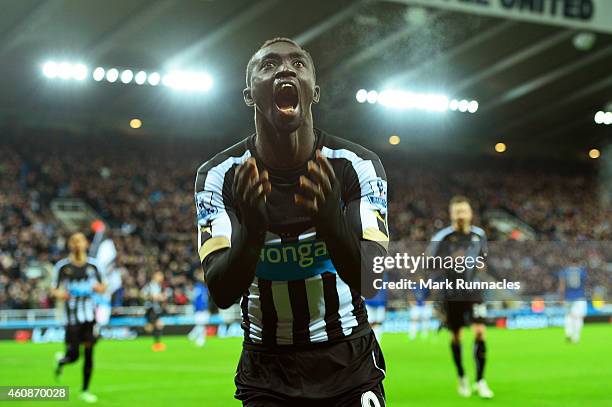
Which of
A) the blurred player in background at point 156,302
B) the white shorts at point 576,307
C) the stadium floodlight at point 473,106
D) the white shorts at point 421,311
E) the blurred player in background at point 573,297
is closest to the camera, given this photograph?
the blurred player in background at point 156,302

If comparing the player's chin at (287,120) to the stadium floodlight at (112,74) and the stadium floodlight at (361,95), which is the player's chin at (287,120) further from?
the stadium floodlight at (361,95)

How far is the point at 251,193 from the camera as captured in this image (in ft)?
9.05

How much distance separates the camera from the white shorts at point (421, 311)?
24969 mm

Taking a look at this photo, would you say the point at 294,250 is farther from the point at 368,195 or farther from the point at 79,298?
the point at 79,298

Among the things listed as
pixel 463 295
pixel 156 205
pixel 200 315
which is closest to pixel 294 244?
pixel 463 295

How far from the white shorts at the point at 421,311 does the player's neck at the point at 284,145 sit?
21.7 metres

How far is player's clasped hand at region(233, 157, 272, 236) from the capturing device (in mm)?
2740

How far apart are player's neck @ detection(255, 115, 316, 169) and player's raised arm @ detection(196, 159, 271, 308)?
237 millimetres

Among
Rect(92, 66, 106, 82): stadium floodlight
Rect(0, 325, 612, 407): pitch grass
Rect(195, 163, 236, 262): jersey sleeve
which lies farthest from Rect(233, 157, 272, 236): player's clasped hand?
Rect(92, 66, 106, 82): stadium floodlight

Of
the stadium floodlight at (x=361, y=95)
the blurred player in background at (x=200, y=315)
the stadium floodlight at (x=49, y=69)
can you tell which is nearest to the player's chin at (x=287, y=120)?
the blurred player in background at (x=200, y=315)

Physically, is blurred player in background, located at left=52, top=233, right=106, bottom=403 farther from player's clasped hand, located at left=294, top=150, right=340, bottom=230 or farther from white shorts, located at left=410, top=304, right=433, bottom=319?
white shorts, located at left=410, top=304, right=433, bottom=319

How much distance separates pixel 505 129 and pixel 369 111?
857cm

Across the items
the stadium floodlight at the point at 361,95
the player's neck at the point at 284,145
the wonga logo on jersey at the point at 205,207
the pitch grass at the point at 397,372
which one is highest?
the stadium floodlight at the point at 361,95

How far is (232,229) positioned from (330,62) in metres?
26.2
